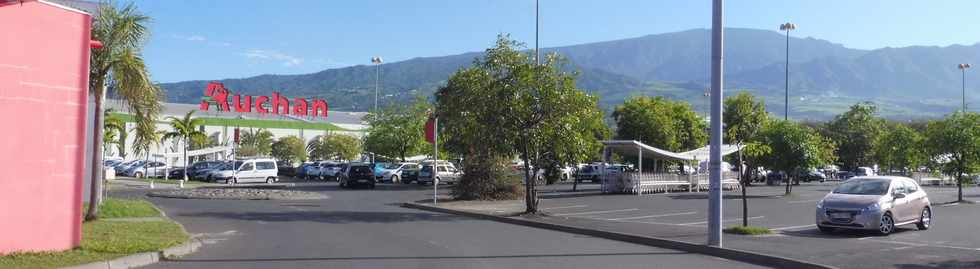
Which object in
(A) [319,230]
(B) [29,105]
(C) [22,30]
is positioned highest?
(C) [22,30]

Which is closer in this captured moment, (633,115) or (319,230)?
(319,230)

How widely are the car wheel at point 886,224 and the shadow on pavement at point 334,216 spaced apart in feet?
36.7

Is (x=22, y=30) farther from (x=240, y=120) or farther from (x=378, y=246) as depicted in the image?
(x=240, y=120)

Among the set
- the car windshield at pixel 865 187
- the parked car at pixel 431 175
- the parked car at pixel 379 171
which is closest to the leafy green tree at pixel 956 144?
the car windshield at pixel 865 187

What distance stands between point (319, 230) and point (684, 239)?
820 centimetres

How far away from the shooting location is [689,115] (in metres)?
57.8

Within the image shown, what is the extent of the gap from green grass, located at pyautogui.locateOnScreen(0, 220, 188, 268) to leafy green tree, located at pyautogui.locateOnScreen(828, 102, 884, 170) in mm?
57995

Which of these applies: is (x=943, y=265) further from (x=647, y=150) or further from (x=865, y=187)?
(x=647, y=150)

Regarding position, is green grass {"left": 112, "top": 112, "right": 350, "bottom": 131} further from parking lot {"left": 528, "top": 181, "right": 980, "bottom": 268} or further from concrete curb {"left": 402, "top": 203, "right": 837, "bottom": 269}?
concrete curb {"left": 402, "top": 203, "right": 837, "bottom": 269}

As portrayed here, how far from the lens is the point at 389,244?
15.5 metres

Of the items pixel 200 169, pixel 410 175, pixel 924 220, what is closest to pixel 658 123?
pixel 410 175

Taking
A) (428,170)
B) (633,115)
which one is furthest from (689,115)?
(428,170)

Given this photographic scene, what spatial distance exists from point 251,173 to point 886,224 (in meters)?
37.9

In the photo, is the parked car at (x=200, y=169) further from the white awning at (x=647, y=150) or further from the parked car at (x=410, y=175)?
the white awning at (x=647, y=150)
